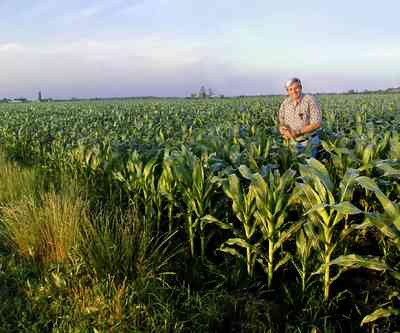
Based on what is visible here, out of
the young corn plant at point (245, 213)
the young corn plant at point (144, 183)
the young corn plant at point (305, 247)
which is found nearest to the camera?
the young corn plant at point (305, 247)

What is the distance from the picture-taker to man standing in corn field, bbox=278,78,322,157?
611 centimetres

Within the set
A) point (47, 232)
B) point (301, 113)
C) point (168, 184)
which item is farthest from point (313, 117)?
point (47, 232)

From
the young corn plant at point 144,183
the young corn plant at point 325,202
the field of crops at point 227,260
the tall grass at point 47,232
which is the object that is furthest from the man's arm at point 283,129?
the tall grass at point 47,232

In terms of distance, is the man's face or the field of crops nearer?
the field of crops

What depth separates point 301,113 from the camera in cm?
623

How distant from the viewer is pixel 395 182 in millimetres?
3701

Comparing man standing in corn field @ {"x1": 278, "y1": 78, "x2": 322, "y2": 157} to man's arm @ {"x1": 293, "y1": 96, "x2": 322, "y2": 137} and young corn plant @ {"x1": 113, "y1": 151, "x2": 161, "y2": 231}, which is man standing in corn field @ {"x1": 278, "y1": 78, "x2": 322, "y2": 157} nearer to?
man's arm @ {"x1": 293, "y1": 96, "x2": 322, "y2": 137}

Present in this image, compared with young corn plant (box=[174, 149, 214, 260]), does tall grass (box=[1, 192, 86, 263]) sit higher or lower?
lower

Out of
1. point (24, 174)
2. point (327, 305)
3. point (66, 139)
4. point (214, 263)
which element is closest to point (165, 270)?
point (214, 263)

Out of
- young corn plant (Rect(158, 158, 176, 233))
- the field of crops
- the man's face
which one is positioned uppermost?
the man's face

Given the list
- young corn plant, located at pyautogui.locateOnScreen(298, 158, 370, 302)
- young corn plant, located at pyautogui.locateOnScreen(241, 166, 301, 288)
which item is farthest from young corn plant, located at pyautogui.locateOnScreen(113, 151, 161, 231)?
young corn plant, located at pyautogui.locateOnScreen(298, 158, 370, 302)

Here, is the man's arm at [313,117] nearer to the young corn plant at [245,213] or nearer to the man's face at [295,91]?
the man's face at [295,91]

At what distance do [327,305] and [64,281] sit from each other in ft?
7.43

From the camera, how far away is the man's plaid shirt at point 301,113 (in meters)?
6.13
